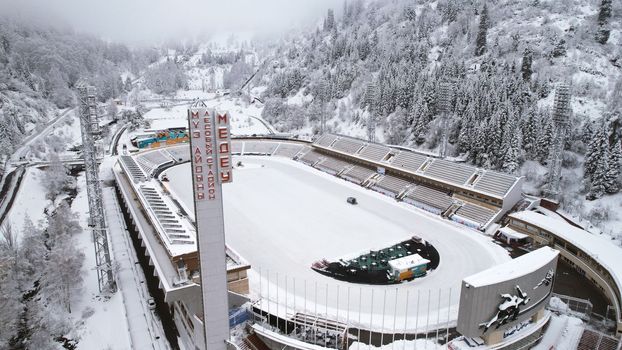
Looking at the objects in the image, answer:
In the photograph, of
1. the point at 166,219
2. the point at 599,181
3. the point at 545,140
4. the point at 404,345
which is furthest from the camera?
the point at 545,140

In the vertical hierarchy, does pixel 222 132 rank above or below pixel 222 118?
below

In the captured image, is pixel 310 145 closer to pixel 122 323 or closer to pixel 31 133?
pixel 122 323

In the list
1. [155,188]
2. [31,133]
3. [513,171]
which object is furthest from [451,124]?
[31,133]

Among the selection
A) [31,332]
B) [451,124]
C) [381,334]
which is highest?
[451,124]

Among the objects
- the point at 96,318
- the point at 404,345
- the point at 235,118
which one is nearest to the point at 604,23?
the point at 404,345

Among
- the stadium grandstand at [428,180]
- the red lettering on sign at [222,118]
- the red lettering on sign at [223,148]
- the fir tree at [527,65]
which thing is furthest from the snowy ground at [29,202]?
the fir tree at [527,65]

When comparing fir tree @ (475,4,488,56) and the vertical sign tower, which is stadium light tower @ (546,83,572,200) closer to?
the vertical sign tower

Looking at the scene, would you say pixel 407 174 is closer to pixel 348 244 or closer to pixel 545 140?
pixel 348 244
